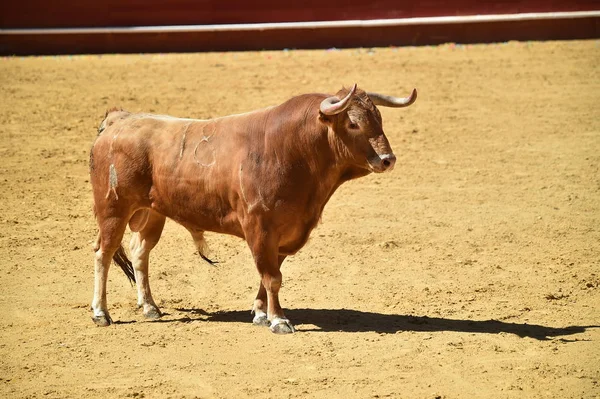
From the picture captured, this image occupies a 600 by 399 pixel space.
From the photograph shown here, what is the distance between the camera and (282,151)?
273 inches

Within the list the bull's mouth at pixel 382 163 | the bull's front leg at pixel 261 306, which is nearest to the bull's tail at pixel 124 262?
the bull's front leg at pixel 261 306

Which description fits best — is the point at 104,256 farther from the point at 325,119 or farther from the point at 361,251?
the point at 361,251

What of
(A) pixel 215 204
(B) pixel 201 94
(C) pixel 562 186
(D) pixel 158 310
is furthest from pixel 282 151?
(B) pixel 201 94

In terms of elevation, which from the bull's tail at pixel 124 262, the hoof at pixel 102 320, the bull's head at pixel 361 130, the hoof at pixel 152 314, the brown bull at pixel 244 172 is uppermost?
the bull's head at pixel 361 130

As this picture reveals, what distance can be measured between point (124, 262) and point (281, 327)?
1.58m

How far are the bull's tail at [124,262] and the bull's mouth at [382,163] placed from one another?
2.22 metres

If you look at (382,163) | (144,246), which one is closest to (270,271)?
(382,163)

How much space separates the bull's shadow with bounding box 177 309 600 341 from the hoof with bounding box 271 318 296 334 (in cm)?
12

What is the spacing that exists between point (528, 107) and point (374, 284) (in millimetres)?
5983

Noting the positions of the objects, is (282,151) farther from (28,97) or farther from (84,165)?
(28,97)

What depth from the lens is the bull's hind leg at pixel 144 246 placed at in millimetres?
7480

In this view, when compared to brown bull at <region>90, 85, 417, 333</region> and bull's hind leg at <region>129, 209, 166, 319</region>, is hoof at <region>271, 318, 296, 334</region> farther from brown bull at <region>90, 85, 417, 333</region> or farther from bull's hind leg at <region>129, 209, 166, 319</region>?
bull's hind leg at <region>129, 209, 166, 319</region>

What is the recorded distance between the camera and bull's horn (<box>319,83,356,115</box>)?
6520 mm

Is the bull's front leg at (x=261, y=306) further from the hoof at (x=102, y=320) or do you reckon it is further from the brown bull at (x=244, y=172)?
the hoof at (x=102, y=320)
